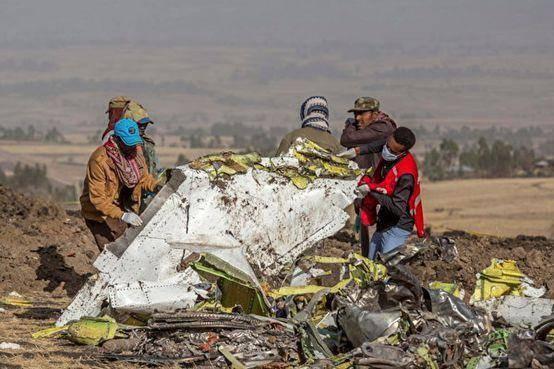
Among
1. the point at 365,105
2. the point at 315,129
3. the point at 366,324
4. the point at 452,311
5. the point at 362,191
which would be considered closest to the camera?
the point at 366,324

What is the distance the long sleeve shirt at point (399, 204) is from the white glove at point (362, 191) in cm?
7

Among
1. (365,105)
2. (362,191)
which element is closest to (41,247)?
(365,105)

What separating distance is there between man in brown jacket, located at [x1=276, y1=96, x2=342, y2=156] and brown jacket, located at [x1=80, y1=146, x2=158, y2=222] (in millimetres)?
1366

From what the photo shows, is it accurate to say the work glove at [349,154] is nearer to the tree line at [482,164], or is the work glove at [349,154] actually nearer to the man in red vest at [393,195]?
the man in red vest at [393,195]

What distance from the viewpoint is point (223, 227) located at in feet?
32.5

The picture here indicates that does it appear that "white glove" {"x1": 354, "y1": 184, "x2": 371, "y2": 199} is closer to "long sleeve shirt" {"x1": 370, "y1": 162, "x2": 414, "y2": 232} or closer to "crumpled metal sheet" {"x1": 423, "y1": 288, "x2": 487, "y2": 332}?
"long sleeve shirt" {"x1": 370, "y1": 162, "x2": 414, "y2": 232}

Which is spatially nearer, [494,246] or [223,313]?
[223,313]

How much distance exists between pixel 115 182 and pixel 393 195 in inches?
91.9

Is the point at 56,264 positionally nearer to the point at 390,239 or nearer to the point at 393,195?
the point at 390,239

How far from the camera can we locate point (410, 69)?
18975 cm

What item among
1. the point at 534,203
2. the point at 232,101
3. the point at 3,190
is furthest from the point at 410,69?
the point at 3,190

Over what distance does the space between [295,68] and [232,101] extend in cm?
3074

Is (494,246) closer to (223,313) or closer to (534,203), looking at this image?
(223,313)

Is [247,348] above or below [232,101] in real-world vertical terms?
above
